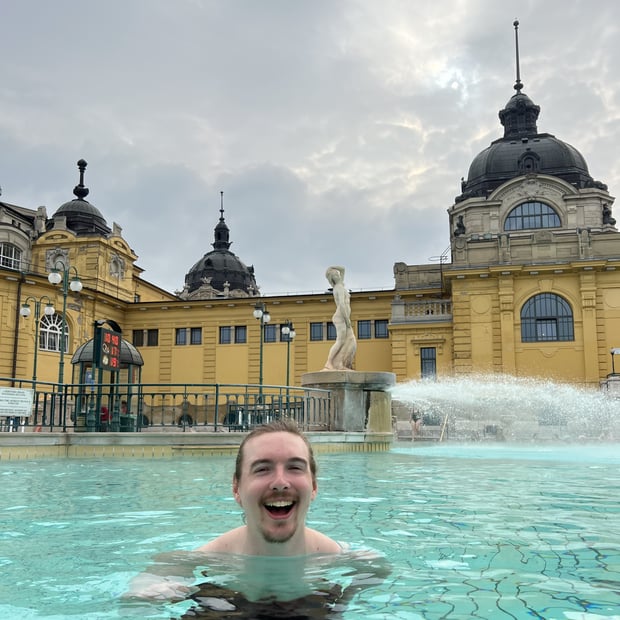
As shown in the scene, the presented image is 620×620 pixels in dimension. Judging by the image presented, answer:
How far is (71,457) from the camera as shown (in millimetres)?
13227

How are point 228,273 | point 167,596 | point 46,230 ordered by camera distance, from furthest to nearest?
1. point 228,273
2. point 46,230
3. point 167,596

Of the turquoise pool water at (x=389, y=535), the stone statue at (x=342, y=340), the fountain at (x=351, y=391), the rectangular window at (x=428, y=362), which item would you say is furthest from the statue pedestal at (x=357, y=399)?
the rectangular window at (x=428, y=362)

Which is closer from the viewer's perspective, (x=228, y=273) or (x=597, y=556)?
(x=597, y=556)

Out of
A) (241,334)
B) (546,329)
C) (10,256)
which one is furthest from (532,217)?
(10,256)

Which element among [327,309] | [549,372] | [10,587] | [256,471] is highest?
[327,309]

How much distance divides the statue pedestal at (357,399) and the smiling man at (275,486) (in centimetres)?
1369

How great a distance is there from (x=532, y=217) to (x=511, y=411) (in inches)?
765

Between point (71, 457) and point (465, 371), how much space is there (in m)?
29.8

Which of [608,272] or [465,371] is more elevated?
[608,272]

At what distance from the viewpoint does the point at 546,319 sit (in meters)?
40.0

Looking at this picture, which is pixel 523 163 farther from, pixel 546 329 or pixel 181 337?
pixel 181 337

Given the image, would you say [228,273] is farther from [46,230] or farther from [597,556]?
[597,556]

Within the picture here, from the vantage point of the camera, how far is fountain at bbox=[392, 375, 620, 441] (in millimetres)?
29641

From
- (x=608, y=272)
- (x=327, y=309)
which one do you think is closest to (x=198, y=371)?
(x=327, y=309)
